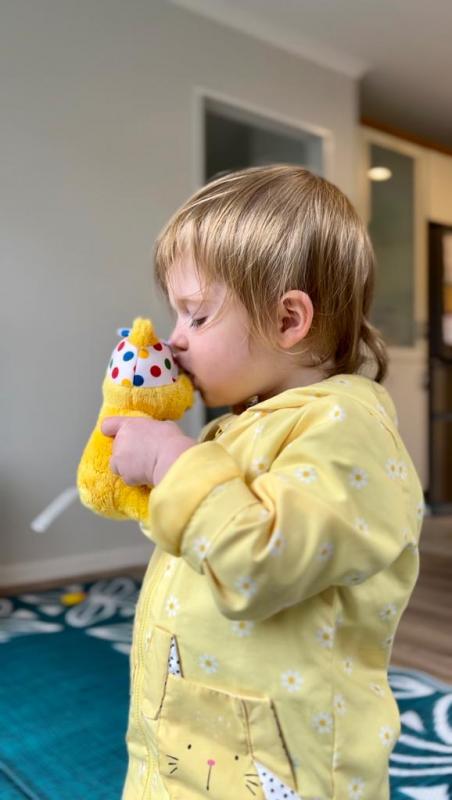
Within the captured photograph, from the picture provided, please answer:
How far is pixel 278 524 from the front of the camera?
1.79 ft

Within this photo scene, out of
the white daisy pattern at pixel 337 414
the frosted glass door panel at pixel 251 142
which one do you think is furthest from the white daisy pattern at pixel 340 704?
the frosted glass door panel at pixel 251 142

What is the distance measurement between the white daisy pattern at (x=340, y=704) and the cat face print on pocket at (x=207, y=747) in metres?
0.06

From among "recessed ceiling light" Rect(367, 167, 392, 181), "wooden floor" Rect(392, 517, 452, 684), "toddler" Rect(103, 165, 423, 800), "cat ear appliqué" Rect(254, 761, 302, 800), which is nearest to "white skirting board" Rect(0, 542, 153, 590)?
"wooden floor" Rect(392, 517, 452, 684)

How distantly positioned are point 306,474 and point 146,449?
0.49 feet

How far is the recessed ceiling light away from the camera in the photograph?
435 centimetres

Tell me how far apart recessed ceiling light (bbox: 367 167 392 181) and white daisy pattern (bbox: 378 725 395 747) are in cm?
407

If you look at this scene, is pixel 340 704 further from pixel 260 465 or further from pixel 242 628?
pixel 260 465

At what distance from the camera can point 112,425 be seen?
717 mm

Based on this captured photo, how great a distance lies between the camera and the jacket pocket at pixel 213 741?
0.63 metres

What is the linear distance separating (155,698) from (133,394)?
11.9 inches

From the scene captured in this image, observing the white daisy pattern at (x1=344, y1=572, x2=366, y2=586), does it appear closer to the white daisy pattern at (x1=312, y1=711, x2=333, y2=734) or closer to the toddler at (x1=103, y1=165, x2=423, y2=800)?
the toddler at (x1=103, y1=165, x2=423, y2=800)

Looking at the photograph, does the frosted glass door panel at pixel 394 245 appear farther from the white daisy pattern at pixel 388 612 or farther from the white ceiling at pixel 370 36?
the white daisy pattern at pixel 388 612

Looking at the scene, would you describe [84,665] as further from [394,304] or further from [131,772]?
[394,304]

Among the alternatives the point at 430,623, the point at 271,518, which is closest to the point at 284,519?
the point at 271,518
